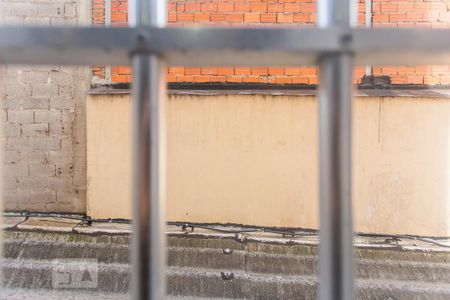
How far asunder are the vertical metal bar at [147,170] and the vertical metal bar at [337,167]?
0.26 m

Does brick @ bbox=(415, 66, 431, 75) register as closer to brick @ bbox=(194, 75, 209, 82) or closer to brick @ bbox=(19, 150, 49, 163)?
brick @ bbox=(194, 75, 209, 82)

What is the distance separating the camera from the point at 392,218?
2750 millimetres

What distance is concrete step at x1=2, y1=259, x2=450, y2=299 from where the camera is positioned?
1967 mm

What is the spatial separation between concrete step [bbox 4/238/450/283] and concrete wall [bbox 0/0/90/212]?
0.77 metres

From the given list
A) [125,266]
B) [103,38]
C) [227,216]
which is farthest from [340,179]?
[227,216]

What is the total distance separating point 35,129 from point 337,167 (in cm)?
318

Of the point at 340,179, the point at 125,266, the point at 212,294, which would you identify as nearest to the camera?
the point at 340,179

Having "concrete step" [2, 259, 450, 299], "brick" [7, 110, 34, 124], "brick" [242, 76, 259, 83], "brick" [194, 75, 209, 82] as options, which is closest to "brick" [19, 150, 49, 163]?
"brick" [7, 110, 34, 124]

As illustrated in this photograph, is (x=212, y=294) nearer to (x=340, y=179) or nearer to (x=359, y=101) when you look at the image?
(x=340, y=179)

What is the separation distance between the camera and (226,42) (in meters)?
0.50

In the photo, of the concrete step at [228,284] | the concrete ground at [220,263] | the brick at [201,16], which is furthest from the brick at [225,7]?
the concrete step at [228,284]

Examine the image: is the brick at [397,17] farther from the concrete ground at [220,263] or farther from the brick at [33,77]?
the brick at [33,77]

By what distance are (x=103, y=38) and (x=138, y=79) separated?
0.08 meters

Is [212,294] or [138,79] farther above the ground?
[138,79]
